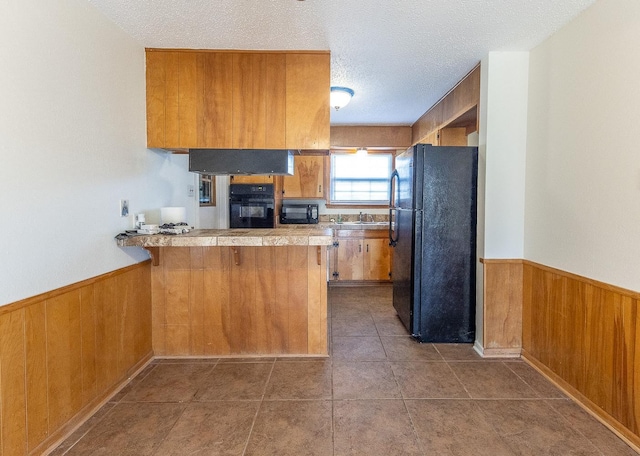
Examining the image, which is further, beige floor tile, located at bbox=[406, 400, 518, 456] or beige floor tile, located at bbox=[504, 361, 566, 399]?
beige floor tile, located at bbox=[504, 361, 566, 399]

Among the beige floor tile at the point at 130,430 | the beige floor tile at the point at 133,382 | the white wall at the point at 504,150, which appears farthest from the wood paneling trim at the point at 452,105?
the beige floor tile at the point at 133,382

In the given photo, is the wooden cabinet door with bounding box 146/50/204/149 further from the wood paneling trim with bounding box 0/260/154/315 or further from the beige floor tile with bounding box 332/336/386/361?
the beige floor tile with bounding box 332/336/386/361

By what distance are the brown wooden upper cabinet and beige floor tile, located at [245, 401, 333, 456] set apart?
1.79 m

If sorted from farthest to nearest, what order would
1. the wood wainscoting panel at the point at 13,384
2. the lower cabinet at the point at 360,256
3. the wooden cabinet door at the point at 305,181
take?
1. the wooden cabinet door at the point at 305,181
2. the lower cabinet at the point at 360,256
3. the wood wainscoting panel at the point at 13,384

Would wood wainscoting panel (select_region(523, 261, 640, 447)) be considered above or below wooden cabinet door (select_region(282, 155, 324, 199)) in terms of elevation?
below

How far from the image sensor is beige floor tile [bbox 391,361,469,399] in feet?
7.13

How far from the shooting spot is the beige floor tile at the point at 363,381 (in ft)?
7.11

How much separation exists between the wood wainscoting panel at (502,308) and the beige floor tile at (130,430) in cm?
230

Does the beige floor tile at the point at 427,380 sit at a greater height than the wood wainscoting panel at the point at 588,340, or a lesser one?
lesser

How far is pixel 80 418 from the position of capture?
1883mm

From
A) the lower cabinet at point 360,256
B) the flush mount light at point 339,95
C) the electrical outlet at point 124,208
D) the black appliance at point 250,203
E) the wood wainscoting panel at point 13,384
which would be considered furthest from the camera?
the lower cabinet at point 360,256

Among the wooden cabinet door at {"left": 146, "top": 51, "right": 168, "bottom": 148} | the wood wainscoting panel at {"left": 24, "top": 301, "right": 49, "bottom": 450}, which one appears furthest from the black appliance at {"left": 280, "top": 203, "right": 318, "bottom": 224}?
the wood wainscoting panel at {"left": 24, "top": 301, "right": 49, "bottom": 450}

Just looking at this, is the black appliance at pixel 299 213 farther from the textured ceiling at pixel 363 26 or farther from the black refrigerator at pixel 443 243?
the textured ceiling at pixel 363 26

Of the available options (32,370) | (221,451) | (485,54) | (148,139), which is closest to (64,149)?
(148,139)
